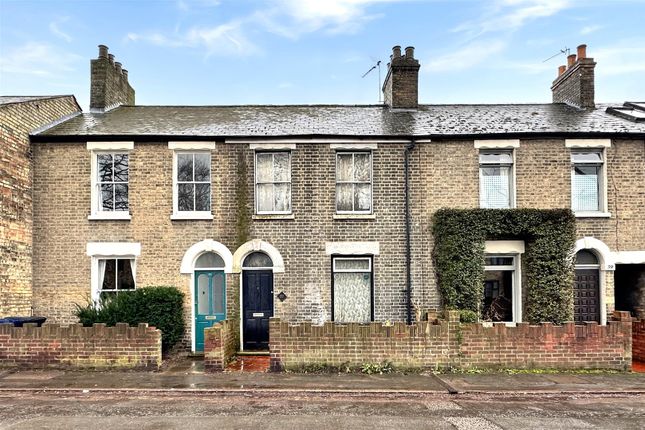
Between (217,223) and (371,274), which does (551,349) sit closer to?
(371,274)

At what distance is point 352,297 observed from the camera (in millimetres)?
13914

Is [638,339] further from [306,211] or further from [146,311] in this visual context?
[146,311]

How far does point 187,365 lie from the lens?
39.4ft

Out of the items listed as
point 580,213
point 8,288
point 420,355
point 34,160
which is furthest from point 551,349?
point 34,160

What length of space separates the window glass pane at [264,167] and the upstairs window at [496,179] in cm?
574

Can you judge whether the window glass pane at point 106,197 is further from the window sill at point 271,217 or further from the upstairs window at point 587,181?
the upstairs window at point 587,181

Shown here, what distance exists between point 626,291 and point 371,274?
7.26 m

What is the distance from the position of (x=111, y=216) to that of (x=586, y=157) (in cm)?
1294

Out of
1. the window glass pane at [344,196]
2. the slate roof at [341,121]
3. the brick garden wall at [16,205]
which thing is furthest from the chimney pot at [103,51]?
the window glass pane at [344,196]

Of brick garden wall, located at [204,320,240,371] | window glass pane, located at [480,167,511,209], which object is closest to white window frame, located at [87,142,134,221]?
brick garden wall, located at [204,320,240,371]

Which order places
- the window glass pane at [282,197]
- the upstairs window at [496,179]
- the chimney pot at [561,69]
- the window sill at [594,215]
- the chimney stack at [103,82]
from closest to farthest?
the window sill at [594,215] < the window glass pane at [282,197] < the upstairs window at [496,179] < the chimney stack at [103,82] < the chimney pot at [561,69]

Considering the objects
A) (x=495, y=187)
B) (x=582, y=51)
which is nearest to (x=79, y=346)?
(x=495, y=187)

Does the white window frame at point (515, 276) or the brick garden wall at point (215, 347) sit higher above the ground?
the white window frame at point (515, 276)

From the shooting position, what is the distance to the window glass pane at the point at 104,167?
14.0 m
